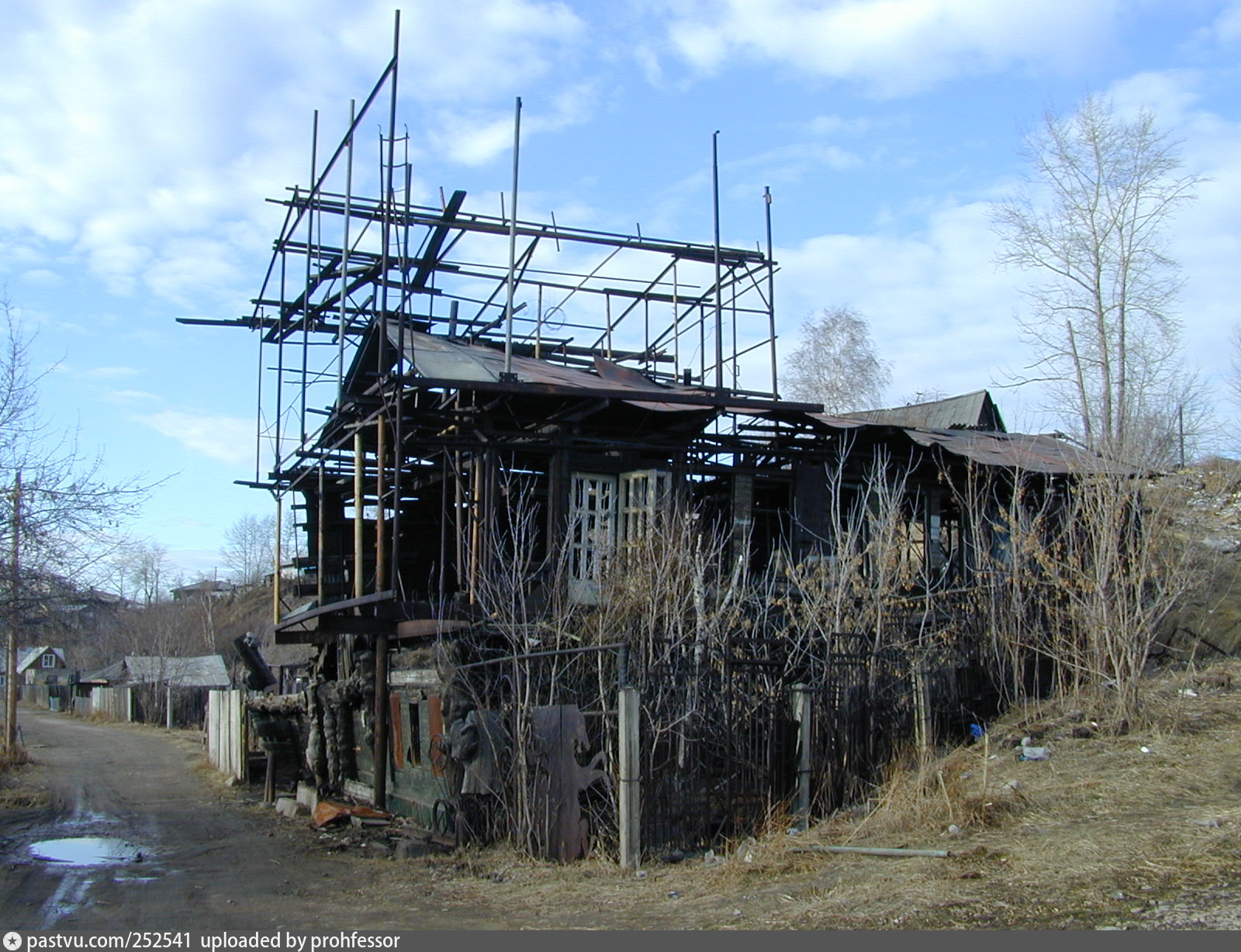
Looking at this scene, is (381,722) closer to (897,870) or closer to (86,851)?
(86,851)

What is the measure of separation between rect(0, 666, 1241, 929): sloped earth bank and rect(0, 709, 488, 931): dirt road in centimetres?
5

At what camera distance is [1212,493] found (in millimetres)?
21828

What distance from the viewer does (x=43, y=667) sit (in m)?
104

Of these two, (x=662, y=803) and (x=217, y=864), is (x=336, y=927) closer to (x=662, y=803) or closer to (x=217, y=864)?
(x=662, y=803)

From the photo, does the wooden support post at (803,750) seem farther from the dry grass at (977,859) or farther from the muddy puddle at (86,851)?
the muddy puddle at (86,851)

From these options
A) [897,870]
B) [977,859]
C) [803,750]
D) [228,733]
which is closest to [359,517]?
[803,750]

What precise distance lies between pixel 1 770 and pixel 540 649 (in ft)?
53.3

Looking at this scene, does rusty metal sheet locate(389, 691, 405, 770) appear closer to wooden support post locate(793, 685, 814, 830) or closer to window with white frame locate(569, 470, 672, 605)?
window with white frame locate(569, 470, 672, 605)

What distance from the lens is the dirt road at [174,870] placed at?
9227mm

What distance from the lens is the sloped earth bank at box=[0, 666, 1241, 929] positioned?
24.8 ft

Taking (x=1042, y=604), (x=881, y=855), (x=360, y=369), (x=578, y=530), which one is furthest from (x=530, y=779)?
(x=360, y=369)

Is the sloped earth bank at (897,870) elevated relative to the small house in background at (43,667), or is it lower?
elevated

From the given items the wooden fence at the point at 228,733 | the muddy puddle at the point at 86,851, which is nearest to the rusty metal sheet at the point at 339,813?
the muddy puddle at the point at 86,851

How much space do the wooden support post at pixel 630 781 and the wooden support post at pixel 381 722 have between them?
602cm
